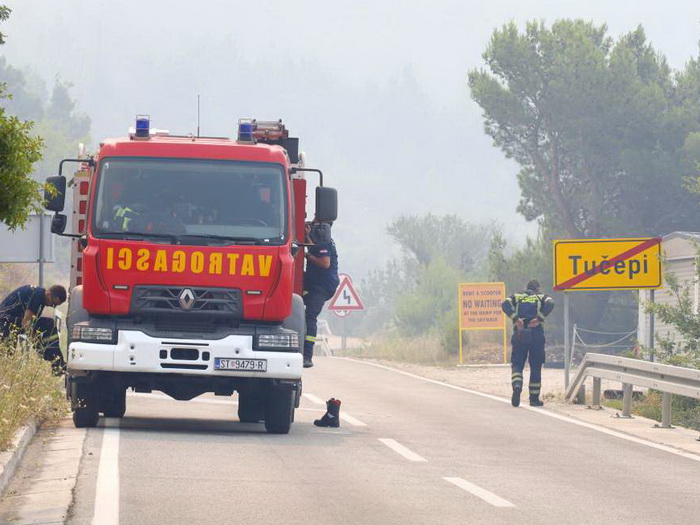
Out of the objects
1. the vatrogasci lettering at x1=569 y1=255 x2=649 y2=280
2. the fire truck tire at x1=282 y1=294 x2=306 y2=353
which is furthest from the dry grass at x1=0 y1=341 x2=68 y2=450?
the vatrogasci lettering at x1=569 y1=255 x2=649 y2=280

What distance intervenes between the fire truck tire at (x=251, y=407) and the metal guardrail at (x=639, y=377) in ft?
15.8

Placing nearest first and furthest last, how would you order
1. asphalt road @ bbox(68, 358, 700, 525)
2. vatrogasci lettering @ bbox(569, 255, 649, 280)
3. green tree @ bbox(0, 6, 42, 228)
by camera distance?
green tree @ bbox(0, 6, 42, 228) → asphalt road @ bbox(68, 358, 700, 525) → vatrogasci lettering @ bbox(569, 255, 649, 280)

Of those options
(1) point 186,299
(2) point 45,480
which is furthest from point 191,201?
(2) point 45,480

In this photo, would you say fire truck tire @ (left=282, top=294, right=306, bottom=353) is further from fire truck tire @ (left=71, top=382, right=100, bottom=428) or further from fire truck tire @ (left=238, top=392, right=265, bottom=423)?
fire truck tire @ (left=71, top=382, right=100, bottom=428)

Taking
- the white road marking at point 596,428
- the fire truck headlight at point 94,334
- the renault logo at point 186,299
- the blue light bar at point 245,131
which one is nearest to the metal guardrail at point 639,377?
the white road marking at point 596,428

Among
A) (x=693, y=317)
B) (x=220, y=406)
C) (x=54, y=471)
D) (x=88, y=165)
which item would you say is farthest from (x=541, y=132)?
(x=54, y=471)

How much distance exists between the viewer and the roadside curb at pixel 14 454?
10.2m

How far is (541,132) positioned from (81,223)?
3809cm

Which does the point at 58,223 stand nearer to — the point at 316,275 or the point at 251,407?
the point at 316,275

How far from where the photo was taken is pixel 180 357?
1380 centimetres

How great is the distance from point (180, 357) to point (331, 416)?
2760 millimetres

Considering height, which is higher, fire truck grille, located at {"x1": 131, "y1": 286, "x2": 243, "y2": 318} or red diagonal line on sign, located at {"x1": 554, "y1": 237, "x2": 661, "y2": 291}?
red diagonal line on sign, located at {"x1": 554, "y1": 237, "x2": 661, "y2": 291}

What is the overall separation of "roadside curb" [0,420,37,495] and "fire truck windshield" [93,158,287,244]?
2034mm

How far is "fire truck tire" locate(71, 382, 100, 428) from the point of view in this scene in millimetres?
14219
